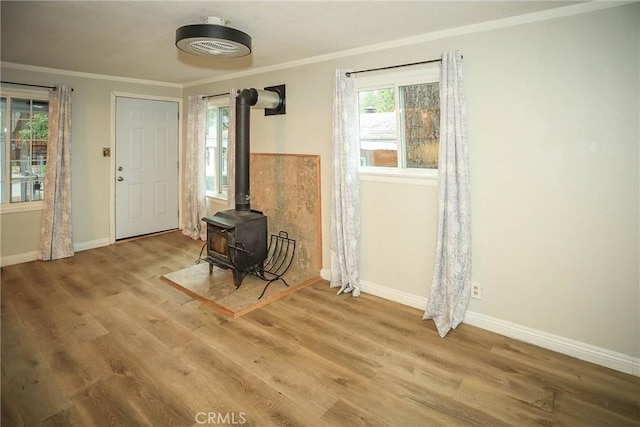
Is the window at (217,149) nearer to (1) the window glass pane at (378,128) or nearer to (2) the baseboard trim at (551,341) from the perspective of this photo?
(1) the window glass pane at (378,128)

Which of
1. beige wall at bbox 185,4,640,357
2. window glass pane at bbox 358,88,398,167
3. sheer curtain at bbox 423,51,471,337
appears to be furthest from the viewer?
window glass pane at bbox 358,88,398,167

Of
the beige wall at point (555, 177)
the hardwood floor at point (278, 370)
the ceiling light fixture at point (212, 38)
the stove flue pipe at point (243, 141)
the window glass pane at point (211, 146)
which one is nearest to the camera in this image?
the hardwood floor at point (278, 370)

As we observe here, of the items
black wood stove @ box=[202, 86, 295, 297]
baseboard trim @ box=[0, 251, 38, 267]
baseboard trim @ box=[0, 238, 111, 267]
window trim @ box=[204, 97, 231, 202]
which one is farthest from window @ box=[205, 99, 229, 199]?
baseboard trim @ box=[0, 251, 38, 267]

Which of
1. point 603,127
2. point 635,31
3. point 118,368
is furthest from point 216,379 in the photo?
point 635,31

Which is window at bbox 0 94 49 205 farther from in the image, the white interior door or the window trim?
the window trim

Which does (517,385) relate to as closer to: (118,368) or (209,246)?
(118,368)

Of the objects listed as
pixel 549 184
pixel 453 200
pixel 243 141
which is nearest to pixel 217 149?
pixel 243 141

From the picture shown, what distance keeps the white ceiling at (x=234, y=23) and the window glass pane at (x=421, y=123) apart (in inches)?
18.5

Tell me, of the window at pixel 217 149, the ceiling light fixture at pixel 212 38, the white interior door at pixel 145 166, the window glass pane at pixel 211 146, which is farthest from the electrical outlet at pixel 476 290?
the white interior door at pixel 145 166

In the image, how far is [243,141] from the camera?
147 inches

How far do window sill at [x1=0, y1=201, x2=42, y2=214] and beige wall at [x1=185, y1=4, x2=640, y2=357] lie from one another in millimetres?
4501

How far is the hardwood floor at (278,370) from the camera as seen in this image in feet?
6.29

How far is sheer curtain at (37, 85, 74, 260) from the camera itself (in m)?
4.32

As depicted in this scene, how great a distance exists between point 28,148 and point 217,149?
225 centimetres
